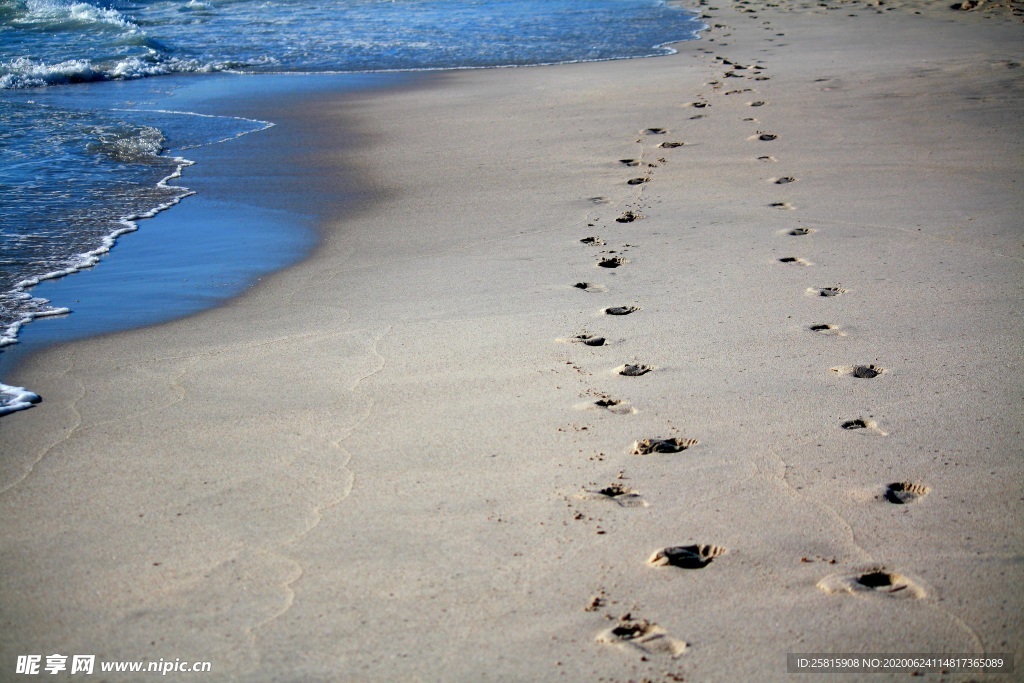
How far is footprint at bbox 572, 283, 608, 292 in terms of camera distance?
13.8 feet

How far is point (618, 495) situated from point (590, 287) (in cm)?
183

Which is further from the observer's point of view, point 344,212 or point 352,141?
point 352,141

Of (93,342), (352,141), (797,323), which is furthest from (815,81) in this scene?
(93,342)

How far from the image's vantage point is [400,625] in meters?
2.10

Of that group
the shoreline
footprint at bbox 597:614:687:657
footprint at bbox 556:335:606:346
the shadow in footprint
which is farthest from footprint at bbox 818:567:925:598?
the shoreline

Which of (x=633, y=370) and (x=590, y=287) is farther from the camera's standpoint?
(x=590, y=287)

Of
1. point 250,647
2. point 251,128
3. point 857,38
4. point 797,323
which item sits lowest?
point 250,647

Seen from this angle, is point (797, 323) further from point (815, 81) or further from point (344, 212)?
point (815, 81)

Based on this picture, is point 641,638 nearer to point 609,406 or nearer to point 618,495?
point 618,495

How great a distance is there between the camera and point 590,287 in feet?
14.0

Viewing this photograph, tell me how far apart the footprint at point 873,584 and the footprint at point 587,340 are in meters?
1.63

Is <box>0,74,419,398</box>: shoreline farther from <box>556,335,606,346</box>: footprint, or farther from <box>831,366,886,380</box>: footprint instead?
<box>831,366,886,380</box>: footprint

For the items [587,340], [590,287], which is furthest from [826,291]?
[587,340]

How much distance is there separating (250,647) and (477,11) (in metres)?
16.8
